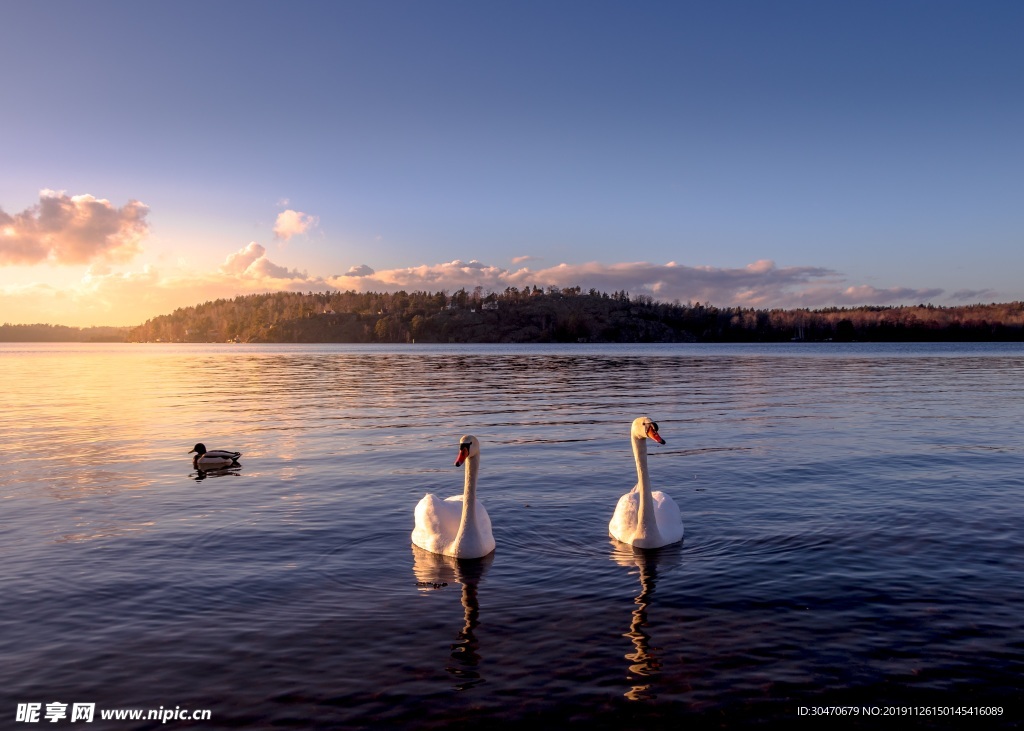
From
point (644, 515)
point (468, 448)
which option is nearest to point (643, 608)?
point (644, 515)

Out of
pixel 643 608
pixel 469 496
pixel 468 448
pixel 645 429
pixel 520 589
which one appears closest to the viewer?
pixel 643 608

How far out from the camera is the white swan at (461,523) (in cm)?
1390

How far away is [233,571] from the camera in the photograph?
13.6m

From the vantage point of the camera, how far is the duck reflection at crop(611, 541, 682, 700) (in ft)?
30.2

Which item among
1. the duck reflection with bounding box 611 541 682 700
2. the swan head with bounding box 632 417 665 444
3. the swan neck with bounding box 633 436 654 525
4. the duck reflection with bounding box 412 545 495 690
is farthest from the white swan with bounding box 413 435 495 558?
the swan head with bounding box 632 417 665 444

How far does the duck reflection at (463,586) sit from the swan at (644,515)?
2719mm

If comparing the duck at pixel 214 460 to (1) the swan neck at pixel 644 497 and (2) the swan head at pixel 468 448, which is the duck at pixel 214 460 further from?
(1) the swan neck at pixel 644 497

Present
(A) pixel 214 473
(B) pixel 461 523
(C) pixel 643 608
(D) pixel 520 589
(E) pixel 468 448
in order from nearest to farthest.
Result: (C) pixel 643 608 → (D) pixel 520 589 → (E) pixel 468 448 → (B) pixel 461 523 → (A) pixel 214 473

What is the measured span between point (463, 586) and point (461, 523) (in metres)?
1.60

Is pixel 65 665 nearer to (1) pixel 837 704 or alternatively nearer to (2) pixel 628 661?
(2) pixel 628 661

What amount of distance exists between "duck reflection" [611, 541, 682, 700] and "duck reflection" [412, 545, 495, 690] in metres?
1.95

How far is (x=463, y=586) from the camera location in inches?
501

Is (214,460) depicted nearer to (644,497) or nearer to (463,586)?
(463,586)

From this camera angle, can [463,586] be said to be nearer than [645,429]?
Yes
